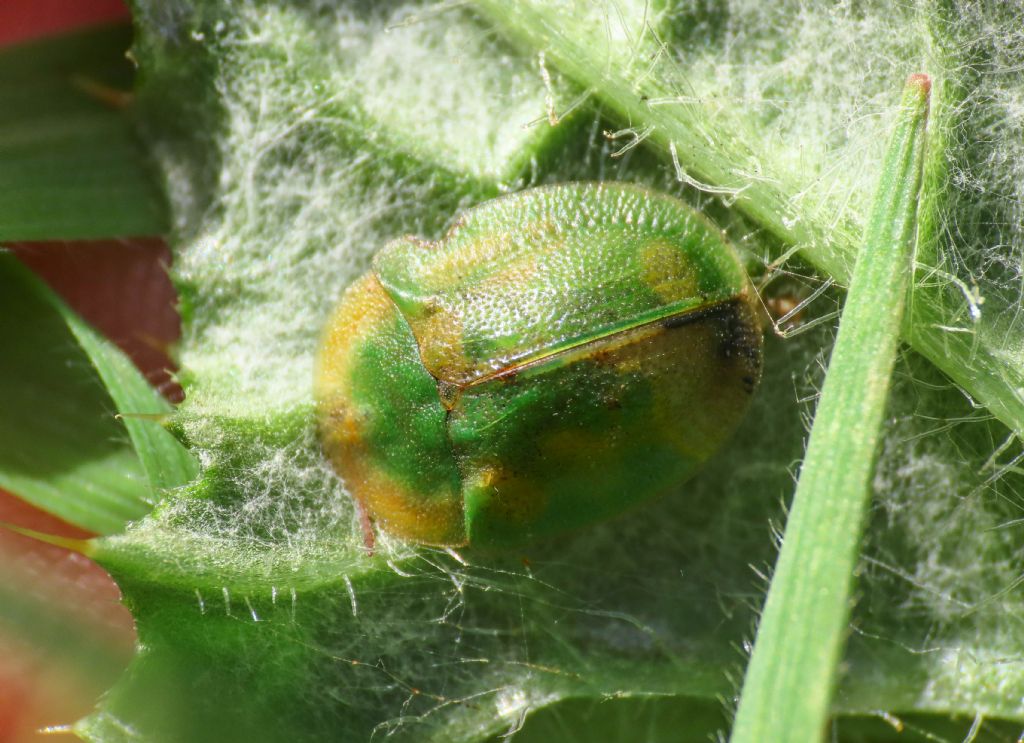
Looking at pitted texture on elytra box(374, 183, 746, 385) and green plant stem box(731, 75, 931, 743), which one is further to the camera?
pitted texture on elytra box(374, 183, 746, 385)

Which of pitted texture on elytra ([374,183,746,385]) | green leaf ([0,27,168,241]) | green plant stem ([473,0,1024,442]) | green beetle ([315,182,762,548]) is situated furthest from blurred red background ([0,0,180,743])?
green plant stem ([473,0,1024,442])

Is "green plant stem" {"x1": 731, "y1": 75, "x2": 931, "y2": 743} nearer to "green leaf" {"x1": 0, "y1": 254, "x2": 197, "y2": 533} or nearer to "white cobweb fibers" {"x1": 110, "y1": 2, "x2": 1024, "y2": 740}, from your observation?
"white cobweb fibers" {"x1": 110, "y1": 2, "x2": 1024, "y2": 740}

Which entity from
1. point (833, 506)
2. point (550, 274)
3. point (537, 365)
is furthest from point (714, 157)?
point (833, 506)

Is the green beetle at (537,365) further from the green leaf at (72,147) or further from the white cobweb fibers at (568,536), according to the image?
the green leaf at (72,147)

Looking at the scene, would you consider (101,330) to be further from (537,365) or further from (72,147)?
(537,365)

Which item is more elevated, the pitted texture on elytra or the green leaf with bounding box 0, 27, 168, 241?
the green leaf with bounding box 0, 27, 168, 241

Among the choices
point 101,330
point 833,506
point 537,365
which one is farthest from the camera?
point 101,330

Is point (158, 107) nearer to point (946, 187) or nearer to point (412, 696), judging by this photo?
point (412, 696)
